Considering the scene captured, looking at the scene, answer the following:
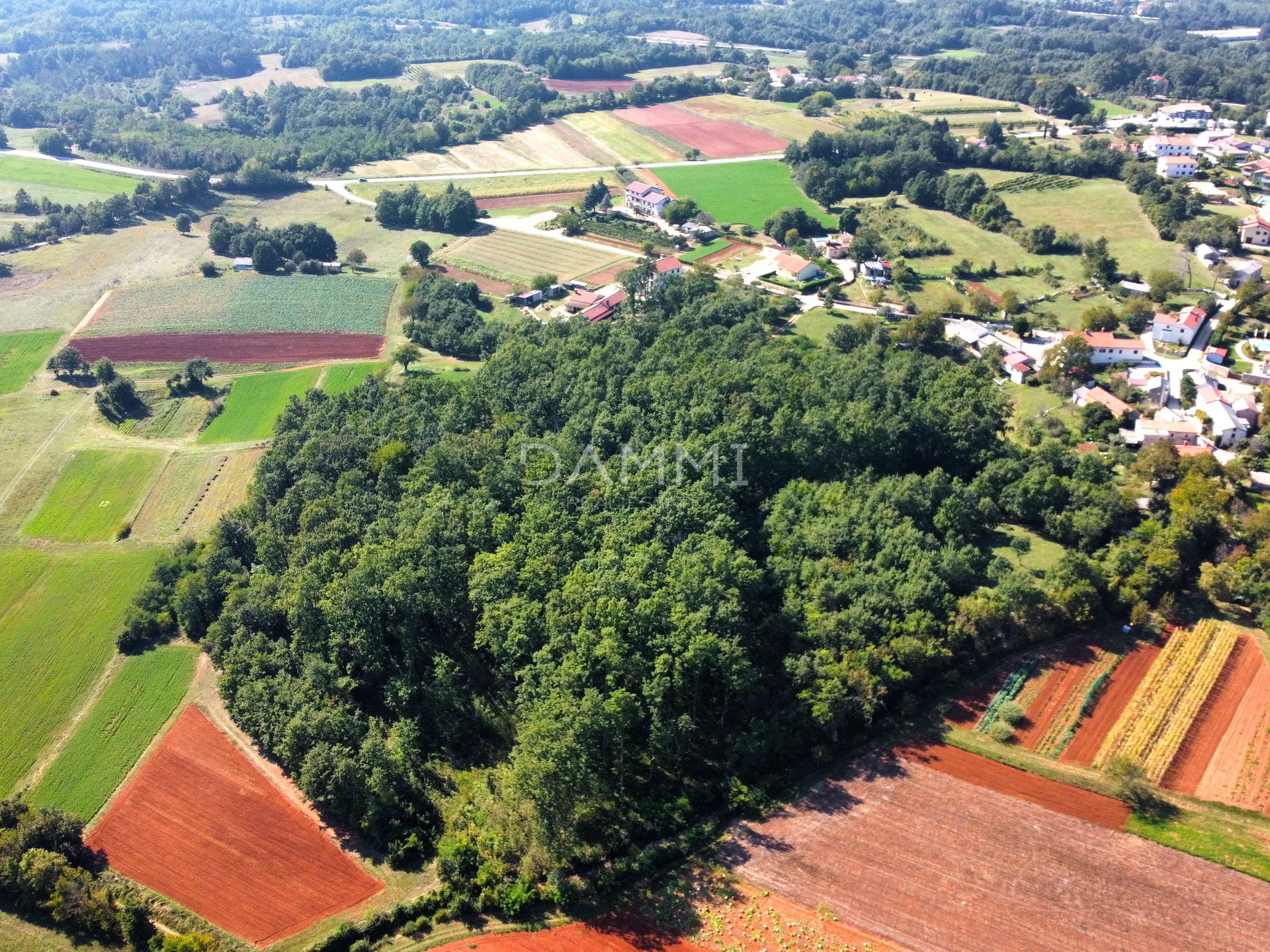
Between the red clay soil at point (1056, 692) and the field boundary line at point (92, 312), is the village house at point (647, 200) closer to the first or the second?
the field boundary line at point (92, 312)

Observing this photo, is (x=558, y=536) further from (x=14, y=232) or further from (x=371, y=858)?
(x=14, y=232)

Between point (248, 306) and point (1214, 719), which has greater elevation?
point (248, 306)

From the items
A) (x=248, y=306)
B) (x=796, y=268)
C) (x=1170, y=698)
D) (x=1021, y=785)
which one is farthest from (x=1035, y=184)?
(x=248, y=306)

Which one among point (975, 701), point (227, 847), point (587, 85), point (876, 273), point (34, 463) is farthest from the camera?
point (587, 85)

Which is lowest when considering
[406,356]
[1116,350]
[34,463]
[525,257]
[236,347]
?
[34,463]

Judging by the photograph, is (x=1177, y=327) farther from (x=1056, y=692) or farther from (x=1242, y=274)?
(x=1056, y=692)

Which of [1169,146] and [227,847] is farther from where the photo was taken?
[1169,146]

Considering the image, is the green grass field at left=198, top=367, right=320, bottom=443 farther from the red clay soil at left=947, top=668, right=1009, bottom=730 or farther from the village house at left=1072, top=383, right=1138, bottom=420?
the village house at left=1072, top=383, right=1138, bottom=420
